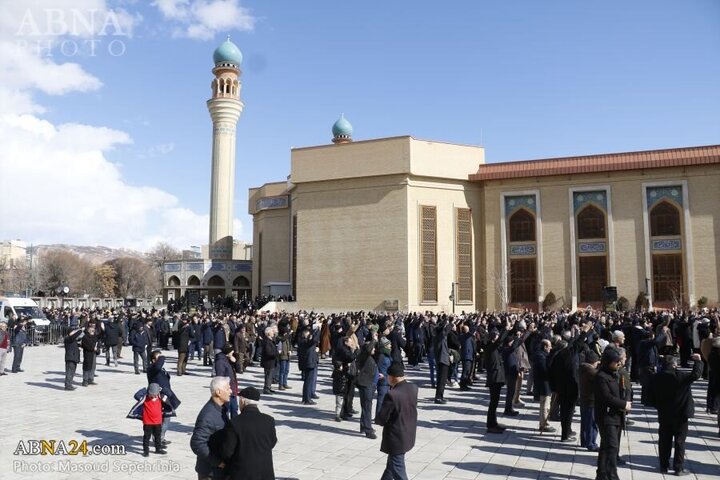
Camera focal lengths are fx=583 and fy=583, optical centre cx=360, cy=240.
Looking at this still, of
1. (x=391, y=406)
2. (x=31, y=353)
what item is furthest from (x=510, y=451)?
(x=31, y=353)

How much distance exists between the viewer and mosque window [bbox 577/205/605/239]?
3428 centimetres

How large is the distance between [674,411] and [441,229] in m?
28.6

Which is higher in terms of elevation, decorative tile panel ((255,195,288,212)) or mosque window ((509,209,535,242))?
decorative tile panel ((255,195,288,212))

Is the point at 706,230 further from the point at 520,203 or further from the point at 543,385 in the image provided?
the point at 543,385

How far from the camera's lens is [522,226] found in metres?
36.0

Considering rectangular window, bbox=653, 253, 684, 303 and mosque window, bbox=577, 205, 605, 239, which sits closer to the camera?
rectangular window, bbox=653, 253, 684, 303

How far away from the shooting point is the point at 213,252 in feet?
160

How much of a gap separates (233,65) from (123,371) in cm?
3756

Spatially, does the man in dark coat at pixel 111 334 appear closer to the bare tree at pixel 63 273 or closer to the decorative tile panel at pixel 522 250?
the decorative tile panel at pixel 522 250

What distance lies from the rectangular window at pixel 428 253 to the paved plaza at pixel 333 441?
2184 centimetres

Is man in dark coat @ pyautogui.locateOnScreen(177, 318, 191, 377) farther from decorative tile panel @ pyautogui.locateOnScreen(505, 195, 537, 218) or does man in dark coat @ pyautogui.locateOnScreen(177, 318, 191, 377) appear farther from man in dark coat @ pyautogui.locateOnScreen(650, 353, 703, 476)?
decorative tile panel @ pyautogui.locateOnScreen(505, 195, 537, 218)

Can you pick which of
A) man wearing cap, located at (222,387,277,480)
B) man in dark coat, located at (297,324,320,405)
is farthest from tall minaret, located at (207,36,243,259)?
man wearing cap, located at (222,387,277,480)

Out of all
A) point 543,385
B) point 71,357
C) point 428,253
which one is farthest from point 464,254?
point 543,385

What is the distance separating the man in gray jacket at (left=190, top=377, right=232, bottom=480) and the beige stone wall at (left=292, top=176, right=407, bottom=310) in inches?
1144
